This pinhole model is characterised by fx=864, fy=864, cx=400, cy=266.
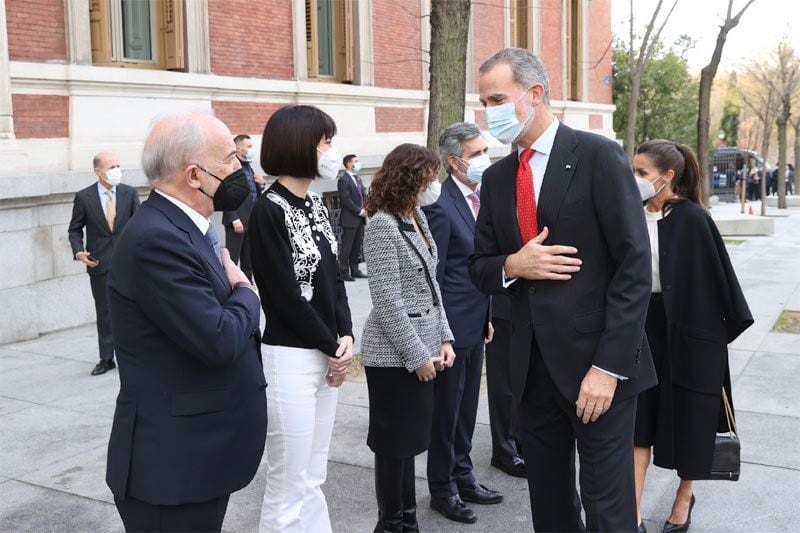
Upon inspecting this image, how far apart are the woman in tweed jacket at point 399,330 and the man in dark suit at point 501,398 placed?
993 millimetres

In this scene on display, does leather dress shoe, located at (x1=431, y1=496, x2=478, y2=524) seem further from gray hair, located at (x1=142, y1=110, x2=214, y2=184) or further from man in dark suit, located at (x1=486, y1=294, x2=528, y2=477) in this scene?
gray hair, located at (x1=142, y1=110, x2=214, y2=184)

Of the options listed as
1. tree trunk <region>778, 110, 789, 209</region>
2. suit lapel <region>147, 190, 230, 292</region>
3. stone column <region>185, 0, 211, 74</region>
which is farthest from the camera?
tree trunk <region>778, 110, 789, 209</region>

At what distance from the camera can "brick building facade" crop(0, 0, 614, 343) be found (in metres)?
9.52

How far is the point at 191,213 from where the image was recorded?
9.14ft

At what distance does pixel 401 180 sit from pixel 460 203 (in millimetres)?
762

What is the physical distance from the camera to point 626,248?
3.06 meters

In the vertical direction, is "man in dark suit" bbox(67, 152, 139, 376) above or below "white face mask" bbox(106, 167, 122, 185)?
below

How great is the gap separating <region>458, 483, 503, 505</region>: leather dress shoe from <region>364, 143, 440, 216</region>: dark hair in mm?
1637

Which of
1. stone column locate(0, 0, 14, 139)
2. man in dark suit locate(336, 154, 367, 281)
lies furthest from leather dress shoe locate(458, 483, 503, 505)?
man in dark suit locate(336, 154, 367, 281)

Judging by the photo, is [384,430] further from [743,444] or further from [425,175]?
[743,444]

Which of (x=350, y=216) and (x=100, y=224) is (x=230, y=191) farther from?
(x=350, y=216)

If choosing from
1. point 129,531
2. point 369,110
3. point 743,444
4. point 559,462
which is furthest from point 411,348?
point 369,110

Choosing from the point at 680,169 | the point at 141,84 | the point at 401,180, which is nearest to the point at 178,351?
the point at 401,180

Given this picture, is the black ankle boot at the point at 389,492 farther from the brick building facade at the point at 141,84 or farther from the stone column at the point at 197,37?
the stone column at the point at 197,37
